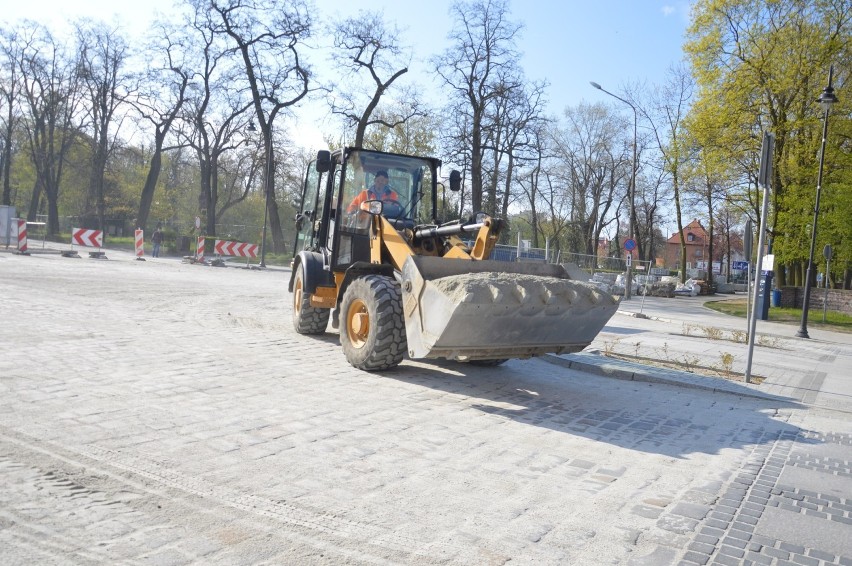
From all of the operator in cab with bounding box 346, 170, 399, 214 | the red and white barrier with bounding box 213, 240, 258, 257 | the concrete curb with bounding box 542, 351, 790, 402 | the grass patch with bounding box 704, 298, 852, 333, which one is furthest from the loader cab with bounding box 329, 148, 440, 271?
the red and white barrier with bounding box 213, 240, 258, 257

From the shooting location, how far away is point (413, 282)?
7.14 m

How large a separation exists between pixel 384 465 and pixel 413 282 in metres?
2.69

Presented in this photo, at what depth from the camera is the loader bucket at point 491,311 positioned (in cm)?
661

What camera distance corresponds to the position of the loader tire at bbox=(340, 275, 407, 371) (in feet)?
25.5

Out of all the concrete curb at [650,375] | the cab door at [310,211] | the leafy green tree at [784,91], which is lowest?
the concrete curb at [650,375]

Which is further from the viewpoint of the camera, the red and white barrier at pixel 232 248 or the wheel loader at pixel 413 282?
the red and white barrier at pixel 232 248

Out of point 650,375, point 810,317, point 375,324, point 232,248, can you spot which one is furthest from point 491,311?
point 232,248

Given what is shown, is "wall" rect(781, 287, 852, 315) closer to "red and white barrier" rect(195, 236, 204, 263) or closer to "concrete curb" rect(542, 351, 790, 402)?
"concrete curb" rect(542, 351, 790, 402)

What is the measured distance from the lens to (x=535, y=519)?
3986 mm

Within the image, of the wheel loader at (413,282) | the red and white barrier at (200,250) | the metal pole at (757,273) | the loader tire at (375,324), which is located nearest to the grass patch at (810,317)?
the metal pole at (757,273)

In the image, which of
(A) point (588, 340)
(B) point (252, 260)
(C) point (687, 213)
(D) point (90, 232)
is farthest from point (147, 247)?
(A) point (588, 340)

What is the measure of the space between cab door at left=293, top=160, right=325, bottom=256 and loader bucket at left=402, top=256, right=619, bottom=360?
4109 millimetres

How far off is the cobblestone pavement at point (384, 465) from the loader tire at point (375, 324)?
0.24 meters

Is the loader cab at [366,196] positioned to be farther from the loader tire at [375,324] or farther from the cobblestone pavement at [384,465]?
the cobblestone pavement at [384,465]
